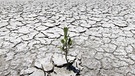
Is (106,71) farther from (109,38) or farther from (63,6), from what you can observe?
(63,6)

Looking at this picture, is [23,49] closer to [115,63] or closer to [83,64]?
[83,64]

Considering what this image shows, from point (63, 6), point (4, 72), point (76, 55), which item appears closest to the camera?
point (4, 72)

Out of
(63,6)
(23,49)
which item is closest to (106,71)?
(23,49)

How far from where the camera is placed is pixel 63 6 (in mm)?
4746

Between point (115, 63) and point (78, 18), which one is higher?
point (78, 18)

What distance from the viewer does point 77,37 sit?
2758 millimetres

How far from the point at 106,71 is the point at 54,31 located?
1.46m

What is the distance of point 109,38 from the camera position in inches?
107

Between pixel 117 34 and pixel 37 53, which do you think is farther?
pixel 117 34

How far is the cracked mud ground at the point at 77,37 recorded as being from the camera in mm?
2021

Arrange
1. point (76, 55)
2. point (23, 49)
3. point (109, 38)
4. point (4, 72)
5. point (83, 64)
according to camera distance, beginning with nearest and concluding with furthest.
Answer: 1. point (4, 72)
2. point (83, 64)
3. point (76, 55)
4. point (23, 49)
5. point (109, 38)

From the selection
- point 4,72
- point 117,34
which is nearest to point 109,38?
point 117,34

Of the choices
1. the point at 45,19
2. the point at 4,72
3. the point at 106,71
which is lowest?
the point at 106,71

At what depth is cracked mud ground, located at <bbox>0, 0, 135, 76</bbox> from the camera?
202 cm
